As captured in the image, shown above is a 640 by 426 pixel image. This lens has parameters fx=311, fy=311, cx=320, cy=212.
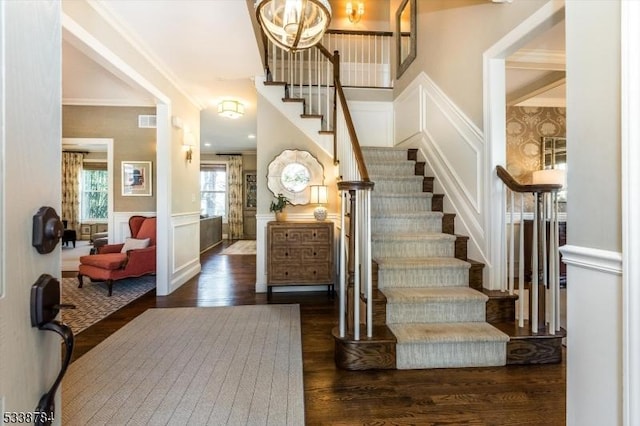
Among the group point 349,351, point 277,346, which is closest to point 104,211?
point 277,346

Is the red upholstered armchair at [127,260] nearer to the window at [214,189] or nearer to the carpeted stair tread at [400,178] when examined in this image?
the carpeted stair tread at [400,178]

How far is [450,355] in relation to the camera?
2.18 meters

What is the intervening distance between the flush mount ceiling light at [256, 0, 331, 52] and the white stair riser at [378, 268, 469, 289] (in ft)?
6.12

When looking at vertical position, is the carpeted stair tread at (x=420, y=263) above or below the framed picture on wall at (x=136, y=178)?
below

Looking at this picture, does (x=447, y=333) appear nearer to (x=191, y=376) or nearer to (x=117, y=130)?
(x=191, y=376)

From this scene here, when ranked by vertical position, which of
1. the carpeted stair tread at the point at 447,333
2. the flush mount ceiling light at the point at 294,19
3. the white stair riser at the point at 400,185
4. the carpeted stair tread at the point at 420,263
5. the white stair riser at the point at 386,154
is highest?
the flush mount ceiling light at the point at 294,19

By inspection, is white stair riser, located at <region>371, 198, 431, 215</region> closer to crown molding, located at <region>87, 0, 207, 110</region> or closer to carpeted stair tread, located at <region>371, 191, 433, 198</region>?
carpeted stair tread, located at <region>371, 191, 433, 198</region>

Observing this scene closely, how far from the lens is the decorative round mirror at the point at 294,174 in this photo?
4.07 metres

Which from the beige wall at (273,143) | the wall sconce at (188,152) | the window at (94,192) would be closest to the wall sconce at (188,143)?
the wall sconce at (188,152)

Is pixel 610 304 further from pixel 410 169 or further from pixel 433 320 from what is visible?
pixel 410 169

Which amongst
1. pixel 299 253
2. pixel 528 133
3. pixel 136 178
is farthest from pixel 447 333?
pixel 136 178

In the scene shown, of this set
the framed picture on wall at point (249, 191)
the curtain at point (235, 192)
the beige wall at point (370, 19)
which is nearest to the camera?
the beige wall at point (370, 19)

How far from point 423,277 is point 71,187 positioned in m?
10.6

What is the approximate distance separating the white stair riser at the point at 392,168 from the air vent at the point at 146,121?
361 cm
